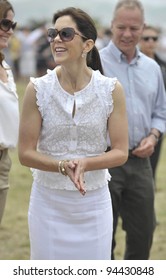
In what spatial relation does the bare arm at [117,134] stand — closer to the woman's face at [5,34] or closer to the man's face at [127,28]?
the woman's face at [5,34]

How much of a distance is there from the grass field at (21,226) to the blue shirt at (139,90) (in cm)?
Answer: 170

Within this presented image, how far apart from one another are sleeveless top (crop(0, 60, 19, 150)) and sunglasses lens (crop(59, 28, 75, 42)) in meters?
0.99

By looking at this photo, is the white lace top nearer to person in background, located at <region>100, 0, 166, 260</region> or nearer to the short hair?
person in background, located at <region>100, 0, 166, 260</region>

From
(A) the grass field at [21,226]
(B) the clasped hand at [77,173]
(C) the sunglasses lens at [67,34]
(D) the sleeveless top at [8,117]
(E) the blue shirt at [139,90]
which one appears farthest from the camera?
(A) the grass field at [21,226]

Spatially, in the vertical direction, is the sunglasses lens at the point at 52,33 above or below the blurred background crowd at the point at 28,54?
above

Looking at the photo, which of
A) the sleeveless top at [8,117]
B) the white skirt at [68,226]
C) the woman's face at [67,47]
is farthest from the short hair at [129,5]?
the white skirt at [68,226]

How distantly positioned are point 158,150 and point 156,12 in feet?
125

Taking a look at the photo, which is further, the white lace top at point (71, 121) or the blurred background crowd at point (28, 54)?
the blurred background crowd at point (28, 54)

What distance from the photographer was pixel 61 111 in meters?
3.64

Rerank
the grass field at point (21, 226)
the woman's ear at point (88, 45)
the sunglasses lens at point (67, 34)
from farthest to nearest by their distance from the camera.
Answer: the grass field at point (21, 226), the woman's ear at point (88, 45), the sunglasses lens at point (67, 34)

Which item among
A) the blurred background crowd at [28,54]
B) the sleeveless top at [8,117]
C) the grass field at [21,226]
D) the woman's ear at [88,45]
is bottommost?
the blurred background crowd at [28,54]

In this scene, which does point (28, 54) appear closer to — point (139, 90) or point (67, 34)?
point (139, 90)

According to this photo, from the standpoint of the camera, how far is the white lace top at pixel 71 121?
364cm
